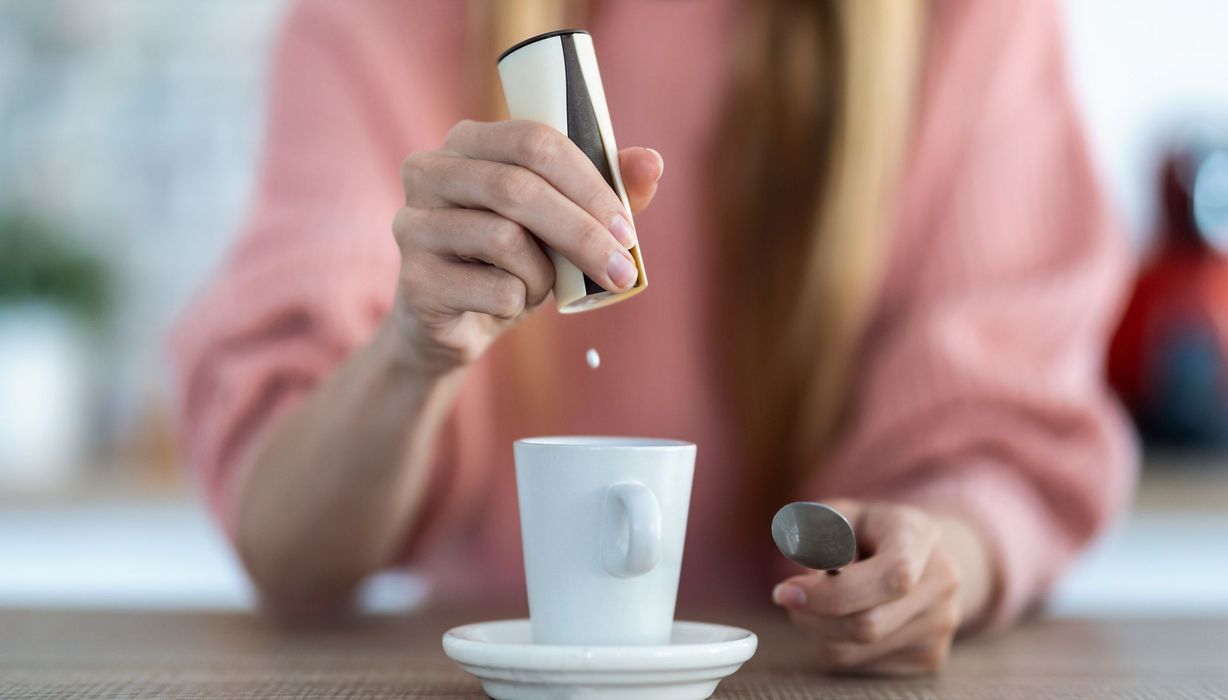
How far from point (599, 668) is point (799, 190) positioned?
722 millimetres

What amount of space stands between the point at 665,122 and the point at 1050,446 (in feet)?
1.62

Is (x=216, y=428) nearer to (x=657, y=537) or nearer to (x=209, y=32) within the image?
(x=657, y=537)

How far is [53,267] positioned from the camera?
2111mm

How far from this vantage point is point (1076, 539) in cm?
101

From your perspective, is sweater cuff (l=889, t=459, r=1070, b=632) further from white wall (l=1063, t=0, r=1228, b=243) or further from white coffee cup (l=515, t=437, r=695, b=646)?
white wall (l=1063, t=0, r=1228, b=243)

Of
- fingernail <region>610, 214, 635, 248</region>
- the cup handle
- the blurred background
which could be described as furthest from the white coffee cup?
the blurred background

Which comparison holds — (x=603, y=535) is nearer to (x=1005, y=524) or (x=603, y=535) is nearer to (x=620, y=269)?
(x=620, y=269)

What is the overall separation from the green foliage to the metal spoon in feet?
5.92

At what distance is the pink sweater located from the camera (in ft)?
3.32

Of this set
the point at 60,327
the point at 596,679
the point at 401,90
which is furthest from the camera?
the point at 60,327

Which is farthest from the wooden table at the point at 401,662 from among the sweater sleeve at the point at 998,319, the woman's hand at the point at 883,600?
the sweater sleeve at the point at 998,319

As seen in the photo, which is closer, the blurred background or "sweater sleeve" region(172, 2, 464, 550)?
"sweater sleeve" region(172, 2, 464, 550)

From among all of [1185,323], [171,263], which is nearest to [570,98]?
[1185,323]

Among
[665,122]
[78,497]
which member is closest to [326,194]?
[665,122]
